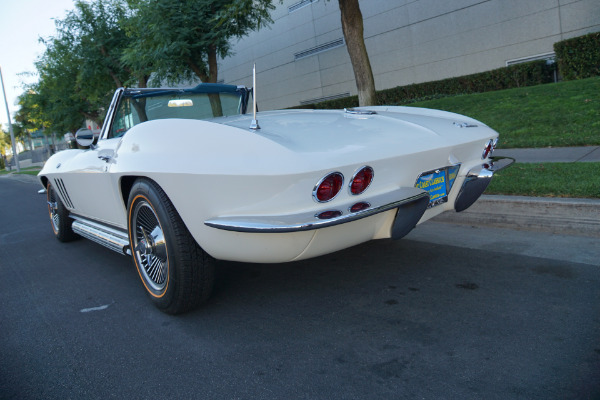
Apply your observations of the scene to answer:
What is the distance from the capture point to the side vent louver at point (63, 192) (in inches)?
186

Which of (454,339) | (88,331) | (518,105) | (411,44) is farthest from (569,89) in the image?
(88,331)

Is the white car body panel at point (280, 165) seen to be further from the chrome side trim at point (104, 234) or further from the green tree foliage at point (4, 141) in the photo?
the green tree foliage at point (4, 141)

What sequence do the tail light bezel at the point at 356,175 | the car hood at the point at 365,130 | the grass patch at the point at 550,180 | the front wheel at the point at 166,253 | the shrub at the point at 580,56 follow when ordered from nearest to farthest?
the tail light bezel at the point at 356,175 < the car hood at the point at 365,130 < the front wheel at the point at 166,253 < the grass patch at the point at 550,180 < the shrub at the point at 580,56

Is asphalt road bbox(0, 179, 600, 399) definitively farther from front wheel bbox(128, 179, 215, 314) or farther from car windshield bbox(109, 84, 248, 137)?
car windshield bbox(109, 84, 248, 137)

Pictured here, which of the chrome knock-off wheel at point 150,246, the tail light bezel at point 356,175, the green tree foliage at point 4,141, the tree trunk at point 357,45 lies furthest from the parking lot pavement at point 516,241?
the green tree foliage at point 4,141

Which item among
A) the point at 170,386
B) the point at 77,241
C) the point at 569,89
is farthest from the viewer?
the point at 569,89

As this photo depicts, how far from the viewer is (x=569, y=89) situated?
10.3 metres

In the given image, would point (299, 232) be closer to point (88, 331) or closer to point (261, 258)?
point (261, 258)

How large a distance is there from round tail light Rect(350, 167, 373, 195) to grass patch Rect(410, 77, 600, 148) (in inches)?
232

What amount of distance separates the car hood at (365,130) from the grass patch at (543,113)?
4813mm

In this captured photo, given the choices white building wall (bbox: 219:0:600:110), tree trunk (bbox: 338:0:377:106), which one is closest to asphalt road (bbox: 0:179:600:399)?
tree trunk (bbox: 338:0:377:106)

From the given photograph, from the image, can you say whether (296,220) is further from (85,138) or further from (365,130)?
(85,138)

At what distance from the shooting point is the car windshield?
390 cm

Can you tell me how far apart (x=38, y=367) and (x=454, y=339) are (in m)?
2.18
